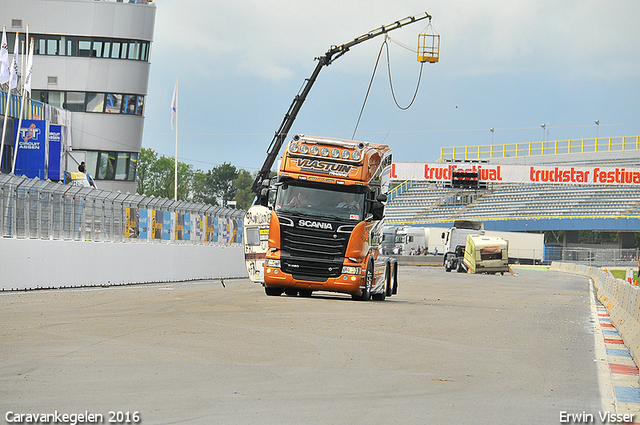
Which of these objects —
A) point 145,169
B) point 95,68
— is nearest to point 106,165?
point 95,68

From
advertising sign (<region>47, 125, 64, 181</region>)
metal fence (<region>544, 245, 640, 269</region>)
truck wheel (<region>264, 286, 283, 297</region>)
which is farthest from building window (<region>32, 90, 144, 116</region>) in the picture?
metal fence (<region>544, 245, 640, 269</region>)

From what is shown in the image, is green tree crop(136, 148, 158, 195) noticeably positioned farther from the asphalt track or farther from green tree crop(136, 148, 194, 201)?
the asphalt track

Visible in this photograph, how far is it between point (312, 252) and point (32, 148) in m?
31.0

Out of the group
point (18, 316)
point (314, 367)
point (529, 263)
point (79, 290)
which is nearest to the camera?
point (314, 367)

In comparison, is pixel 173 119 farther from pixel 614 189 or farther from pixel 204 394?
pixel 614 189

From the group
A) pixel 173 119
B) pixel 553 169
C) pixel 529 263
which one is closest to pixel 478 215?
pixel 529 263

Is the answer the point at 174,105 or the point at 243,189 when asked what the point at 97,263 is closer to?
the point at 174,105

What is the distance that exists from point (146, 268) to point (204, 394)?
20.6 metres

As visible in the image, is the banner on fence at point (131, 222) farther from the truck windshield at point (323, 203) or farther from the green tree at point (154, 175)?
the green tree at point (154, 175)

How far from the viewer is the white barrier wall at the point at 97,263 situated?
794 inches

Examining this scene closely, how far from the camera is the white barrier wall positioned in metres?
20.2

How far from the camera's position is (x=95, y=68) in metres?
54.2

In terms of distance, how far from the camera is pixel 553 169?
69.3 metres

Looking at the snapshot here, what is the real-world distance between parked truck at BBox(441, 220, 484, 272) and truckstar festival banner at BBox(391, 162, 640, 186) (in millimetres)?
5355
